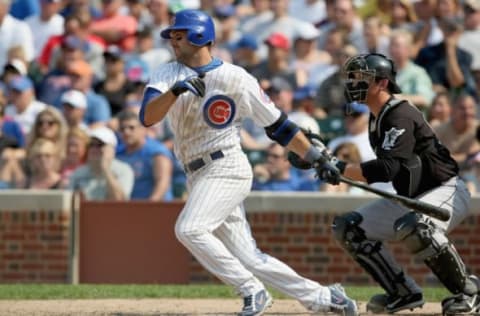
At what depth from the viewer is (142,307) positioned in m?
9.24

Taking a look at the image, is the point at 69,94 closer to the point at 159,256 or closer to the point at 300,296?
the point at 159,256

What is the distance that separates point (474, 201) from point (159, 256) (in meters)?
3.07

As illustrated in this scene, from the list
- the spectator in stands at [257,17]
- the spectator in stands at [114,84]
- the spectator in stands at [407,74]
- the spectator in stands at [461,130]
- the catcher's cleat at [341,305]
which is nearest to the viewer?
the catcher's cleat at [341,305]

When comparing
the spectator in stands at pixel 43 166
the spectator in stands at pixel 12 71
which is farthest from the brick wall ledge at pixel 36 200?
→ the spectator in stands at pixel 12 71

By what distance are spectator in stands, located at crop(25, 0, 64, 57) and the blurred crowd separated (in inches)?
0.5

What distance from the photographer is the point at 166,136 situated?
14.1m

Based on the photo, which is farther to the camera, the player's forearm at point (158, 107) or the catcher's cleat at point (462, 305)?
the catcher's cleat at point (462, 305)

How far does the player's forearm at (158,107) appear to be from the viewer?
752 centimetres

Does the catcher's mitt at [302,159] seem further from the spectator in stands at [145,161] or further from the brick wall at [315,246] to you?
the spectator in stands at [145,161]

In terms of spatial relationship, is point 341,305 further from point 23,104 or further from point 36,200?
point 23,104

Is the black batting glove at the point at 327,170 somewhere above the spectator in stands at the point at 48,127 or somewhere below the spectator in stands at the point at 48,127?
below

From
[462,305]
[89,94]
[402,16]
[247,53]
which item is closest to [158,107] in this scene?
[462,305]

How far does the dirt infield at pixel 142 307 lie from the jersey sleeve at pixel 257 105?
153cm

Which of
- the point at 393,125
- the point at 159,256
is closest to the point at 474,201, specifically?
the point at 159,256
